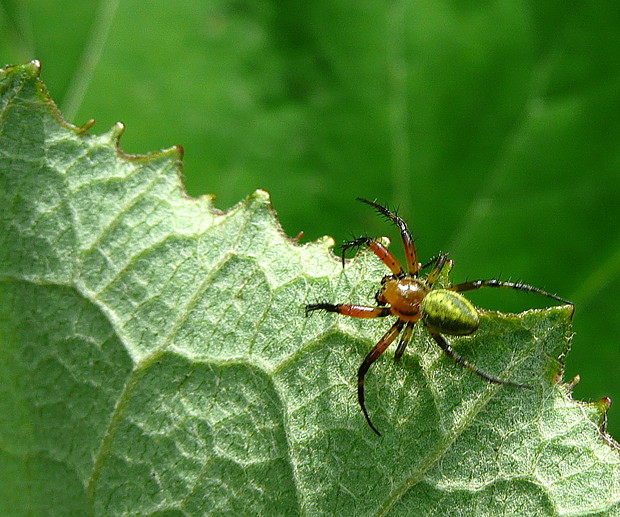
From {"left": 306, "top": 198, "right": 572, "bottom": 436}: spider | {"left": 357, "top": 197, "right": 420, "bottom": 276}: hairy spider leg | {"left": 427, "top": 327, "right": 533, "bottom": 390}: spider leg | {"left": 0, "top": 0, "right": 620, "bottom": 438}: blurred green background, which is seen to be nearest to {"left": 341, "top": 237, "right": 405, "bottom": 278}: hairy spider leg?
{"left": 306, "top": 198, "right": 572, "bottom": 436}: spider

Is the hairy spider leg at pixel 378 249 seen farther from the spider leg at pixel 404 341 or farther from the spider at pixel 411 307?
the spider leg at pixel 404 341

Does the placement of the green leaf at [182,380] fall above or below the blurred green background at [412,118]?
below

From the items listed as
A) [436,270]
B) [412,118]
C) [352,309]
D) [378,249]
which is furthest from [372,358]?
[412,118]

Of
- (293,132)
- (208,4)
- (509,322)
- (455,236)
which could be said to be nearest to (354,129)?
(293,132)

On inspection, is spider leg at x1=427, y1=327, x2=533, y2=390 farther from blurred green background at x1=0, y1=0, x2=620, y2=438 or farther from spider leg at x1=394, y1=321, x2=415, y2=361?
blurred green background at x1=0, y1=0, x2=620, y2=438

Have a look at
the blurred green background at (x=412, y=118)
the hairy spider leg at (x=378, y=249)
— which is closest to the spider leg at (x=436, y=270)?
the hairy spider leg at (x=378, y=249)

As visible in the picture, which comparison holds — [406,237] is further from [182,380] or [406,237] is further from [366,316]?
[182,380]

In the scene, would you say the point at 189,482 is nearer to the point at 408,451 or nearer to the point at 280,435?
the point at 280,435
